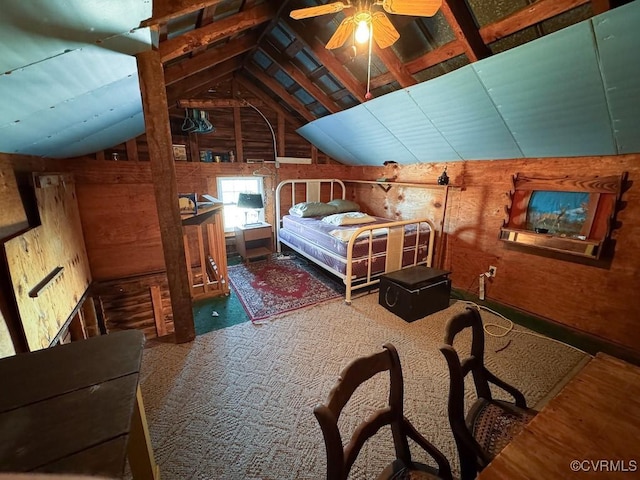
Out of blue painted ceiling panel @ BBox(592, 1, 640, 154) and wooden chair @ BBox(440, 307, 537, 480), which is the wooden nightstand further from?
blue painted ceiling panel @ BBox(592, 1, 640, 154)

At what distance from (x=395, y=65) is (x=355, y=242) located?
1.76m

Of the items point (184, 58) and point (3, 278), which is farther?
point (184, 58)

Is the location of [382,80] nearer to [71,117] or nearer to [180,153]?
[71,117]

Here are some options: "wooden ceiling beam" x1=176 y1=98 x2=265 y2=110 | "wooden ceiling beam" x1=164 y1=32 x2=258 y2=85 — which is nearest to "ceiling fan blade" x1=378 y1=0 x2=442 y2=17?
"wooden ceiling beam" x1=164 y1=32 x2=258 y2=85

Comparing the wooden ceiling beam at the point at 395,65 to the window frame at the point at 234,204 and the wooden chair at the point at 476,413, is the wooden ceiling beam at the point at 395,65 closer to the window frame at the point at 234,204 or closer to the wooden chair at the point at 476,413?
the wooden chair at the point at 476,413

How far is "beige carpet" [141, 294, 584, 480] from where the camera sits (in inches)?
54.7

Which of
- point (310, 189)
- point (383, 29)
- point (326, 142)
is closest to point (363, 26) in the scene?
point (383, 29)

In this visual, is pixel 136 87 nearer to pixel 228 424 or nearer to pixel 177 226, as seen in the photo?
pixel 177 226

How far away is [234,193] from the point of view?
454 cm

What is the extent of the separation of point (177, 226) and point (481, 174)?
10.5 ft

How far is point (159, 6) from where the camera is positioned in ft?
5.04

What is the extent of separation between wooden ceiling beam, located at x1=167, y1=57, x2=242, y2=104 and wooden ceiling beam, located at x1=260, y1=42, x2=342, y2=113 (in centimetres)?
68

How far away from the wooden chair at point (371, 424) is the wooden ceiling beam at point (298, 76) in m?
3.46

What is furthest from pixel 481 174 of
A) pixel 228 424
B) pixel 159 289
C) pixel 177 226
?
pixel 159 289
